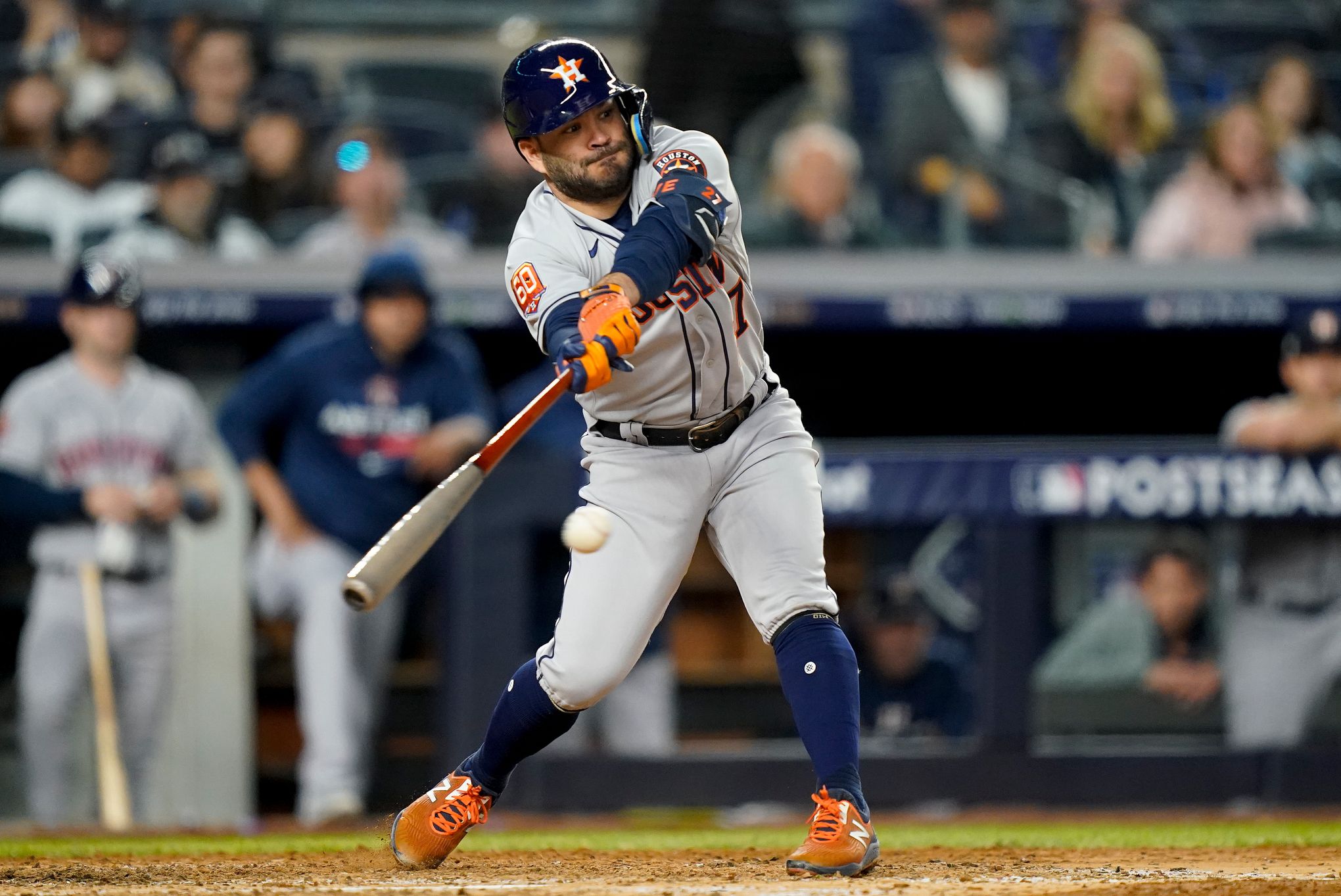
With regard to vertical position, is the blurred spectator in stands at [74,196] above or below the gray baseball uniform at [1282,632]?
above

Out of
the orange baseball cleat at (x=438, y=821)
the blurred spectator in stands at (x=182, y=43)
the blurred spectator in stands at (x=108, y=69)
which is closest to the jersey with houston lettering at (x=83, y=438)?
the blurred spectator in stands at (x=108, y=69)

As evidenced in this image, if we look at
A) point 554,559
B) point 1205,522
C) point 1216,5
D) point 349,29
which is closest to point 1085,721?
point 1205,522

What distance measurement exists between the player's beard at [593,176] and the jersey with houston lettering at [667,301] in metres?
0.05

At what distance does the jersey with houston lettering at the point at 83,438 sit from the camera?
5820 mm

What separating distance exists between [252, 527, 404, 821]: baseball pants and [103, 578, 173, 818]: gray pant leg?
36 cm

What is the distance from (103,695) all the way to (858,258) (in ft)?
10.6

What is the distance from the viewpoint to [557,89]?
314cm

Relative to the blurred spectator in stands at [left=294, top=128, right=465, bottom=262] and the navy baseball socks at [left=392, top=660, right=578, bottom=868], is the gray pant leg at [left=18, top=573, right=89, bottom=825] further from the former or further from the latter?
the navy baseball socks at [left=392, top=660, right=578, bottom=868]

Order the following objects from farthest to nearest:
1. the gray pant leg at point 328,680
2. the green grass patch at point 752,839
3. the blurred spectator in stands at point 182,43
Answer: the blurred spectator in stands at point 182,43 < the gray pant leg at point 328,680 < the green grass patch at point 752,839

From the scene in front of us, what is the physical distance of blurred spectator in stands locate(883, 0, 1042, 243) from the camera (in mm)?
7207

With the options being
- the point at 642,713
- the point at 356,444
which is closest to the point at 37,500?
the point at 356,444

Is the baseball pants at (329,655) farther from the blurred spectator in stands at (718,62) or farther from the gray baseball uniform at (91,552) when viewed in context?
the blurred spectator in stands at (718,62)

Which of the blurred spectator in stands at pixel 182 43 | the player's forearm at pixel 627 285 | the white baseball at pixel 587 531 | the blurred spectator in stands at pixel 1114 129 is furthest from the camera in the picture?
→ the blurred spectator in stands at pixel 182 43

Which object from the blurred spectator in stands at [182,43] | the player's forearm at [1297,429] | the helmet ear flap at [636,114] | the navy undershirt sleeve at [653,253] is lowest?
the player's forearm at [1297,429]
